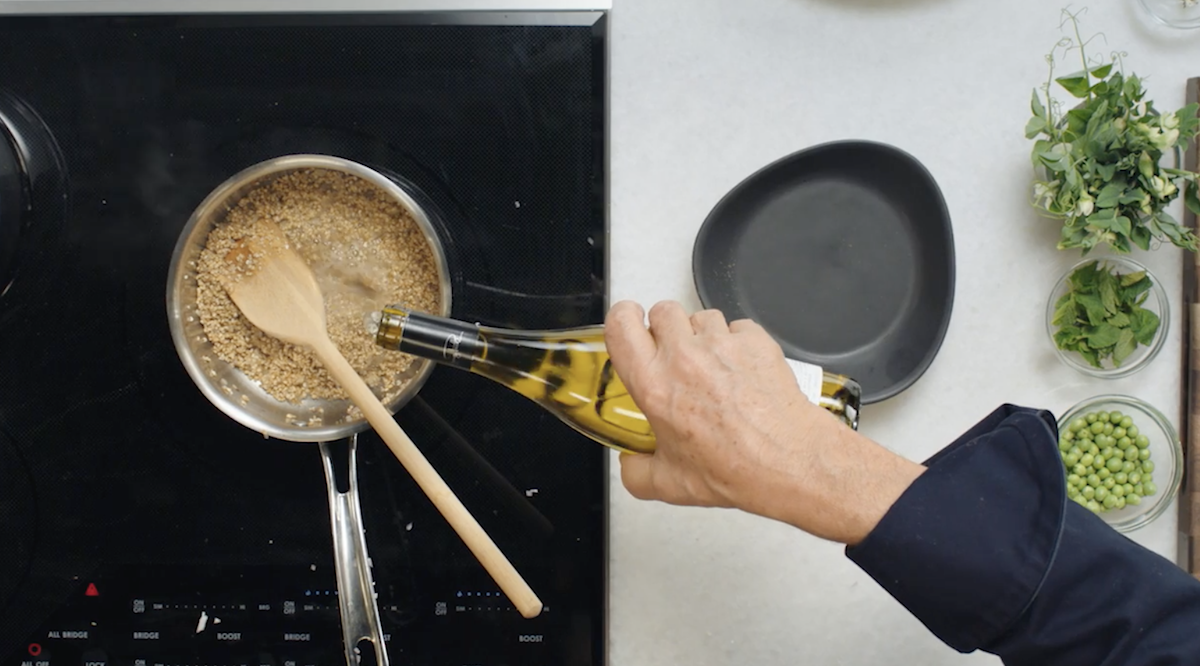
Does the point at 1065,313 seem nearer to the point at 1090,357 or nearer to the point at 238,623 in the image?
the point at 1090,357

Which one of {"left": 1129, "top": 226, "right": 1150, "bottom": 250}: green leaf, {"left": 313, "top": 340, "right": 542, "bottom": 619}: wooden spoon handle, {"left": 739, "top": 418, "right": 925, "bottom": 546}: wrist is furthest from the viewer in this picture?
{"left": 1129, "top": 226, "right": 1150, "bottom": 250}: green leaf

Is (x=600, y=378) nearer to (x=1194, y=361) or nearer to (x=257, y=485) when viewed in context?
(x=257, y=485)

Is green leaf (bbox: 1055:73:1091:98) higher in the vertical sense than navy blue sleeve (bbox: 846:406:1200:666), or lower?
higher

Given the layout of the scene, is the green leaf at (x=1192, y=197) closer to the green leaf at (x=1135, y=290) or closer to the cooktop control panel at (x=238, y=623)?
the green leaf at (x=1135, y=290)

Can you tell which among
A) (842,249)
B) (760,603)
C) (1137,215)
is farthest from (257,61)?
(1137,215)

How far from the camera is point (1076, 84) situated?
66 cm

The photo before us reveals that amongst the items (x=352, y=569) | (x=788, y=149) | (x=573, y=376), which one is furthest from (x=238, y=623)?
(x=788, y=149)

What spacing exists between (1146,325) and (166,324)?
2.63 ft

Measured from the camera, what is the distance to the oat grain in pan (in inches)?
25.3

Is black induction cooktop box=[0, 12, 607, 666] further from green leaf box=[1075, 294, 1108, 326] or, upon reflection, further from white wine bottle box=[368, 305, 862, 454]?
green leaf box=[1075, 294, 1108, 326]

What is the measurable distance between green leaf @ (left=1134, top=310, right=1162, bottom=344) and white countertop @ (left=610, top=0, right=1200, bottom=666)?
0.11m

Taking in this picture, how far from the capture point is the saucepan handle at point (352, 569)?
60cm

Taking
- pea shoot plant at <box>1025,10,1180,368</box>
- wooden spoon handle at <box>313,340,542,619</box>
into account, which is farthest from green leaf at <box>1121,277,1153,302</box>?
wooden spoon handle at <box>313,340,542,619</box>

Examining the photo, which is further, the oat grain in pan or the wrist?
the oat grain in pan
